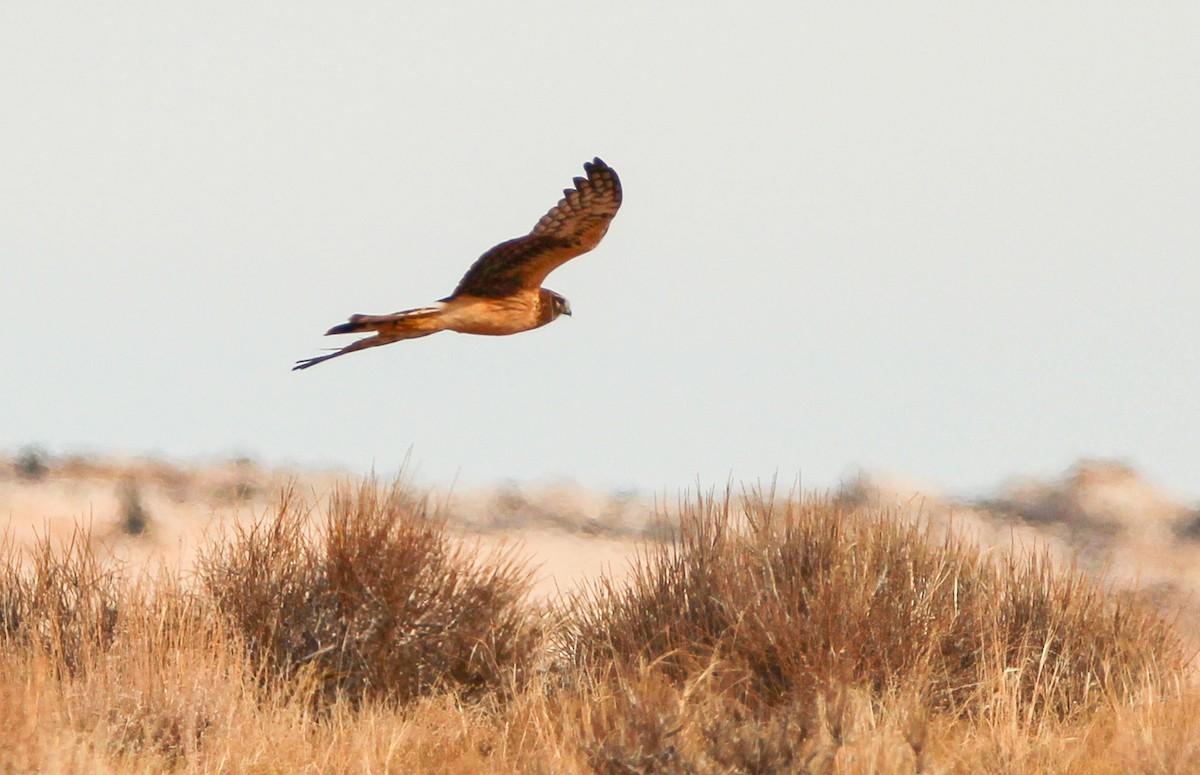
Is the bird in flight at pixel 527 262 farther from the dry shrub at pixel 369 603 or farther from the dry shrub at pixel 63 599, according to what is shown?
the dry shrub at pixel 63 599

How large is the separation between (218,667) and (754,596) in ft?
10.8

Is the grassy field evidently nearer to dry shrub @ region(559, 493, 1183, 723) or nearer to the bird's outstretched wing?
dry shrub @ region(559, 493, 1183, 723)

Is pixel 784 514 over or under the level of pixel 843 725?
over

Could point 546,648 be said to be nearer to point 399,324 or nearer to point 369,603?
point 369,603

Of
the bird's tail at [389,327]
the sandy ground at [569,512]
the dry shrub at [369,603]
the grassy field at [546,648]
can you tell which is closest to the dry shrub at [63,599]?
the grassy field at [546,648]

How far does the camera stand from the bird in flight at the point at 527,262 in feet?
29.6

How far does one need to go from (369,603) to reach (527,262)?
8.22 ft

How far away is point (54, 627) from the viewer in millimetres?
9359

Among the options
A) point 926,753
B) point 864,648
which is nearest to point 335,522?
point 864,648

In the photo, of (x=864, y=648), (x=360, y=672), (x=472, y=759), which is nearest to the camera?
(x=472, y=759)

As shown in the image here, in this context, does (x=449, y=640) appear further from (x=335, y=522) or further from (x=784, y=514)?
(x=784, y=514)

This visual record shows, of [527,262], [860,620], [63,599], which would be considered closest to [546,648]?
[860,620]

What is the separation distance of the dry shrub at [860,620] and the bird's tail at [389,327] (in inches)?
79.7

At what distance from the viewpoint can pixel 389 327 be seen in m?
8.28
